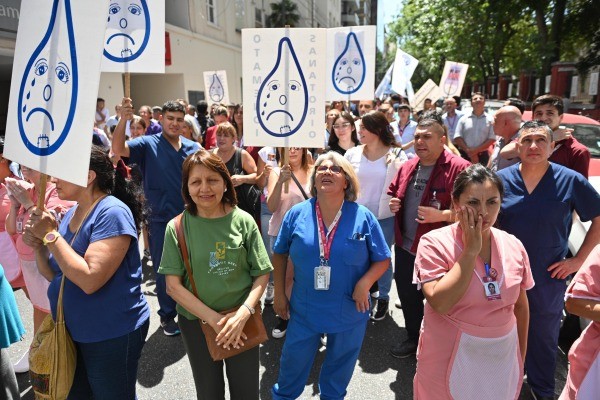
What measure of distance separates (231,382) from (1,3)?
11.7m

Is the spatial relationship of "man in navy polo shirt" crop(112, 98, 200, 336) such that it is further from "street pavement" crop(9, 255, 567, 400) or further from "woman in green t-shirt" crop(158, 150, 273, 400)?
"woman in green t-shirt" crop(158, 150, 273, 400)

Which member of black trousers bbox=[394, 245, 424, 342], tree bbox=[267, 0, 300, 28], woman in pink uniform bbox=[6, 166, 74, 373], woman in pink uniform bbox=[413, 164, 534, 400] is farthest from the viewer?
tree bbox=[267, 0, 300, 28]

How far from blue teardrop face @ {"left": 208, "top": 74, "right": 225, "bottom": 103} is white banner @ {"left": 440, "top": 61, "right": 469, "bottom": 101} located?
5.22m

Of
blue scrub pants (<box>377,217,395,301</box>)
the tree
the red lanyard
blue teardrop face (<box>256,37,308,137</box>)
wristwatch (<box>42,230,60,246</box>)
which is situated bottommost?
blue scrub pants (<box>377,217,395,301</box>)

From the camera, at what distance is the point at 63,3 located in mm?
1762

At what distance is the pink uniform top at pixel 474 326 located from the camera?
1945 millimetres

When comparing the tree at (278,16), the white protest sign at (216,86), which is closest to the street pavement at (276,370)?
the white protest sign at (216,86)

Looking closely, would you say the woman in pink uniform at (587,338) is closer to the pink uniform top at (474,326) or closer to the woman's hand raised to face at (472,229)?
the pink uniform top at (474,326)

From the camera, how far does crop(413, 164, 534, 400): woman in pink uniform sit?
193 centimetres

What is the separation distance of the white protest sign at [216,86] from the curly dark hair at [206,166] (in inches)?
279

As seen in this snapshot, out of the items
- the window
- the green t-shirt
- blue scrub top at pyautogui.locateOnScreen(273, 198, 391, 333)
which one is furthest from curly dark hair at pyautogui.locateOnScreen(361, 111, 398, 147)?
the window

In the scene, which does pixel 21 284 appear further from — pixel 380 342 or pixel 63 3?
pixel 380 342

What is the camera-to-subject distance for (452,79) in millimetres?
10469

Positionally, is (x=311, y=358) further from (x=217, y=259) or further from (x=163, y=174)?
(x=163, y=174)
